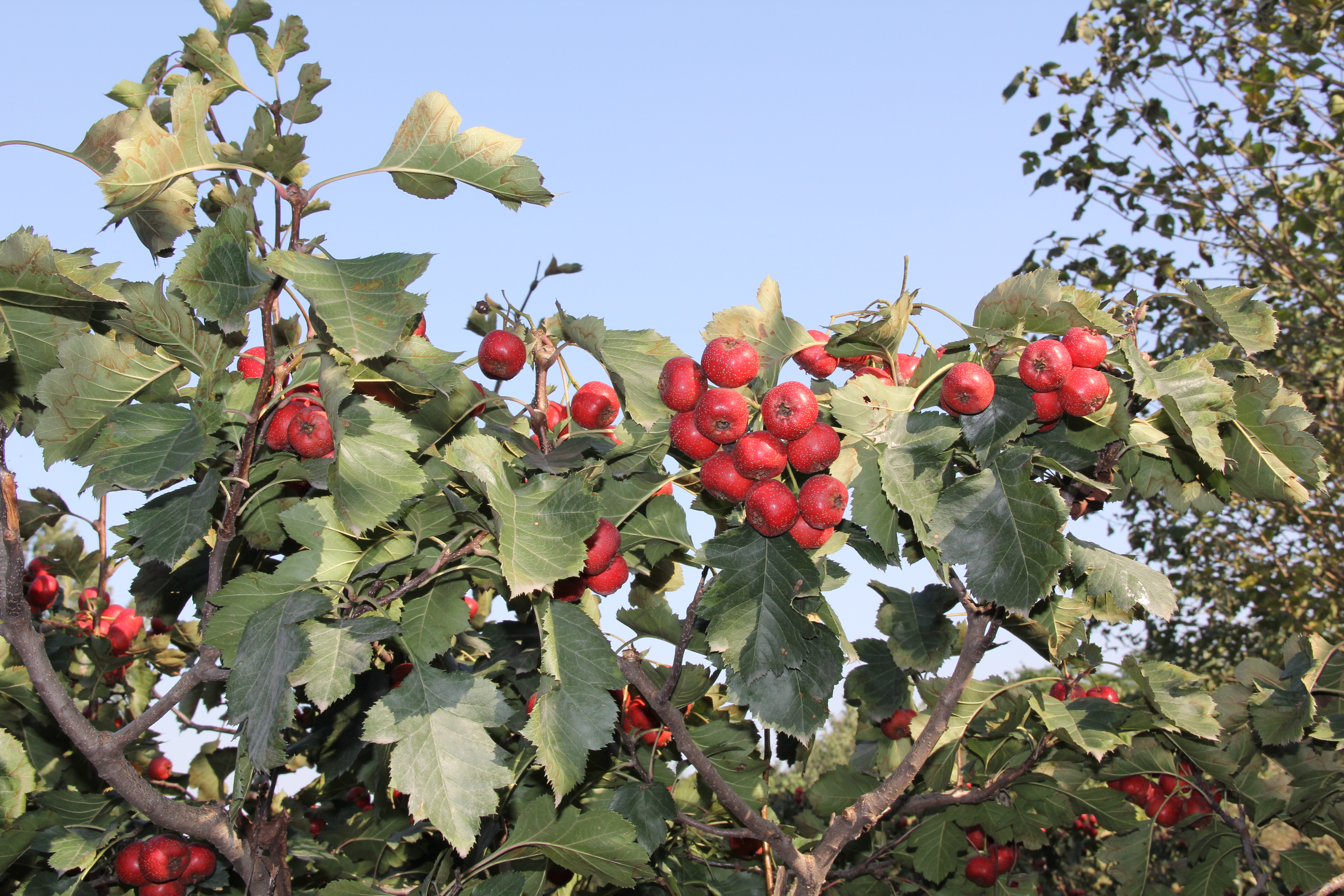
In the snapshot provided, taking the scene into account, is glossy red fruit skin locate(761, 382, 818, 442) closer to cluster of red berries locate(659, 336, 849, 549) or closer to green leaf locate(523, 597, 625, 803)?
cluster of red berries locate(659, 336, 849, 549)

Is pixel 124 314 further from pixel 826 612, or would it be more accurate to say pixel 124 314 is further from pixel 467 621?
pixel 826 612

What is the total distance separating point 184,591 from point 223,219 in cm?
121

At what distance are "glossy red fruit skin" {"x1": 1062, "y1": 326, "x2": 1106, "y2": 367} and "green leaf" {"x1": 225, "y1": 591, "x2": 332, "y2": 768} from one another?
1.64m

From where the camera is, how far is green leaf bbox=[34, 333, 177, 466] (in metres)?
2.06

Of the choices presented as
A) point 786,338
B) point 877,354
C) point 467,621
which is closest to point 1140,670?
point 877,354

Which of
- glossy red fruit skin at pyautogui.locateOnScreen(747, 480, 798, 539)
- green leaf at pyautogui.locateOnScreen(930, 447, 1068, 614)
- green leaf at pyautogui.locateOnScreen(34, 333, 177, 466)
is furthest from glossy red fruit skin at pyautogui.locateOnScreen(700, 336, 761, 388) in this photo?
green leaf at pyautogui.locateOnScreen(34, 333, 177, 466)

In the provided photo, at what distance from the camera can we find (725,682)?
2.08m

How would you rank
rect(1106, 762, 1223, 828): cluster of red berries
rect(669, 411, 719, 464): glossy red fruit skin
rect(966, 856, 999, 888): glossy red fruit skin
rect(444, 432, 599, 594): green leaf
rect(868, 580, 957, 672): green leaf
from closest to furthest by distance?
rect(444, 432, 599, 594): green leaf
rect(669, 411, 719, 464): glossy red fruit skin
rect(868, 580, 957, 672): green leaf
rect(1106, 762, 1223, 828): cluster of red berries
rect(966, 856, 999, 888): glossy red fruit skin

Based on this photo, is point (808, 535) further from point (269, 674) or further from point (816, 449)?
point (269, 674)

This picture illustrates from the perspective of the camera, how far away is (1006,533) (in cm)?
190

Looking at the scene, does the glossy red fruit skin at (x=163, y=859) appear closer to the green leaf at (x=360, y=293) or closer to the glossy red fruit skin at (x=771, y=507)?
the green leaf at (x=360, y=293)

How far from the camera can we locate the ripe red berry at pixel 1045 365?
6.15 ft

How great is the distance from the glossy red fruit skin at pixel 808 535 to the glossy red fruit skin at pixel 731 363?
334 mm

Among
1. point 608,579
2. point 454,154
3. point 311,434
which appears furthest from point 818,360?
point 311,434
